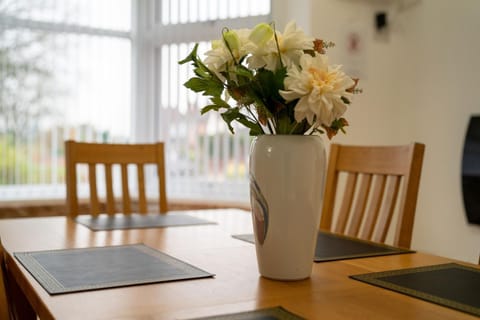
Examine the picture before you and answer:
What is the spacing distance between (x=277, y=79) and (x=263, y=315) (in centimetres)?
41

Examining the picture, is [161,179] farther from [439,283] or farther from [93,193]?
[439,283]

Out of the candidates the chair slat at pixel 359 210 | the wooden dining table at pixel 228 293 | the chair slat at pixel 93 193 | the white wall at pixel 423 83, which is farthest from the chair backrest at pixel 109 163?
the white wall at pixel 423 83

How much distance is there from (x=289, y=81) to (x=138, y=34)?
249cm

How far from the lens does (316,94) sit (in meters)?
0.91

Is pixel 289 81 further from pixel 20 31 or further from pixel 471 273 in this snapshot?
pixel 20 31

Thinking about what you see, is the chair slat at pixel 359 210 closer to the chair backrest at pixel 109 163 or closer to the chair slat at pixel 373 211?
the chair slat at pixel 373 211

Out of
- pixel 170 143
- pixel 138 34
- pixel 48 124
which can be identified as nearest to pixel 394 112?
pixel 170 143

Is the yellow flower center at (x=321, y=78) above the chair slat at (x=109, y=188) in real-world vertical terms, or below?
above

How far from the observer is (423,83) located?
2.77 metres

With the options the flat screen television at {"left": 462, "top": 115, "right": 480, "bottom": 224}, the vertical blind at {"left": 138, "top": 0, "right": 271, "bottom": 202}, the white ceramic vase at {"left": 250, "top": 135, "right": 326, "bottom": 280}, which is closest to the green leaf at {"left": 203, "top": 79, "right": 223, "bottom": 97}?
the white ceramic vase at {"left": 250, "top": 135, "right": 326, "bottom": 280}

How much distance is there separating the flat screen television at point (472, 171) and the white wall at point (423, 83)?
0.06 metres

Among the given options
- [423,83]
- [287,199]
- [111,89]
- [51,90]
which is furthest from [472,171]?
[51,90]

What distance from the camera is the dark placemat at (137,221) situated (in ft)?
5.33

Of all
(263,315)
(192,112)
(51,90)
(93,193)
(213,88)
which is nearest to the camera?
(263,315)
